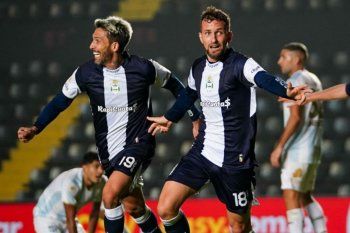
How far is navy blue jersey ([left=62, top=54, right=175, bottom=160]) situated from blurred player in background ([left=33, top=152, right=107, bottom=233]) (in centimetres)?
101

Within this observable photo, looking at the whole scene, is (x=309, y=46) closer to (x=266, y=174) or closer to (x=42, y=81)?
(x=266, y=174)

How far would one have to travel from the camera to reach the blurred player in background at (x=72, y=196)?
6953 millimetres

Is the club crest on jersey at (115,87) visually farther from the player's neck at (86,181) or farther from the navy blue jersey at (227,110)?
the player's neck at (86,181)

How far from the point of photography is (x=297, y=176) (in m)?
7.04

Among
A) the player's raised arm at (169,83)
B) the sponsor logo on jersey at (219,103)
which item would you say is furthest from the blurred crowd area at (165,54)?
the sponsor logo on jersey at (219,103)

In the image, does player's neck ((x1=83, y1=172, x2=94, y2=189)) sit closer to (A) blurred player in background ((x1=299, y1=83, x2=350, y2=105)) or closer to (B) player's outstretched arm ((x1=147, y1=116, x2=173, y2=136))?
(B) player's outstretched arm ((x1=147, y1=116, x2=173, y2=136))

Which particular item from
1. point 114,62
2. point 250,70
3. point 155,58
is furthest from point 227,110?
A: point 155,58

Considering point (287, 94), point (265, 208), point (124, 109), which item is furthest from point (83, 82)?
point (265, 208)

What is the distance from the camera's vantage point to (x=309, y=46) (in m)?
10.5

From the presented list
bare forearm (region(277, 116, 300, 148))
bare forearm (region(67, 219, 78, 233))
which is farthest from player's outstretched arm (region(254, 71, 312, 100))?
bare forearm (region(67, 219, 78, 233))

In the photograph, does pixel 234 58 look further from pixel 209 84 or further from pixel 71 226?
pixel 71 226

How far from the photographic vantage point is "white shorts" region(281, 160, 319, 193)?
276 inches

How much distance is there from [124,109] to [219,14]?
0.97 meters

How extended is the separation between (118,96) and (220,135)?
82cm
